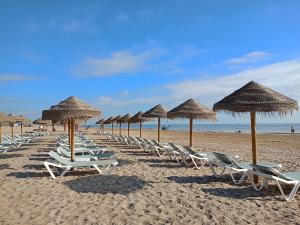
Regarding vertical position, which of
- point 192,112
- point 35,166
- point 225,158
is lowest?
point 35,166

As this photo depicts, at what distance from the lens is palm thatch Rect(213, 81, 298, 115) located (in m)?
6.25

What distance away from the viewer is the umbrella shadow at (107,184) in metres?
5.95

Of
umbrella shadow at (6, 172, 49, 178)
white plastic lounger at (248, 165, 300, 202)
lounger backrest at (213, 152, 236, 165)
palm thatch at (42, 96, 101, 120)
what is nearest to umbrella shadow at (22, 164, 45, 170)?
umbrella shadow at (6, 172, 49, 178)

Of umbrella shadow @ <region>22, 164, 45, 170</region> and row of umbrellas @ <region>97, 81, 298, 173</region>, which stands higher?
row of umbrellas @ <region>97, 81, 298, 173</region>

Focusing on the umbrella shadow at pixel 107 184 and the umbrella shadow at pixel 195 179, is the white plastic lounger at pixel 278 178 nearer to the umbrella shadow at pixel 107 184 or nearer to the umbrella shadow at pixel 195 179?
the umbrella shadow at pixel 195 179

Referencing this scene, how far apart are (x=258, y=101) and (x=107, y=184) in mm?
3061

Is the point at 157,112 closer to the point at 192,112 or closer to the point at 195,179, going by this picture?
the point at 192,112

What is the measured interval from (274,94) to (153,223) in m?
3.51

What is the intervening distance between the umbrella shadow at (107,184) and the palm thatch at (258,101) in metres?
2.20

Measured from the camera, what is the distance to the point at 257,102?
20.6 ft

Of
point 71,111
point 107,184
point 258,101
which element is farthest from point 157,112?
point 258,101

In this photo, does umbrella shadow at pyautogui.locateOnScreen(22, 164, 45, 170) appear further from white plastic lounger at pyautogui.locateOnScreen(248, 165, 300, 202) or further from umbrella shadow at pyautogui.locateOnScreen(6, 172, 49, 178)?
white plastic lounger at pyautogui.locateOnScreen(248, 165, 300, 202)

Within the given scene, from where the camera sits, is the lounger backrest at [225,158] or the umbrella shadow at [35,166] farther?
the umbrella shadow at [35,166]

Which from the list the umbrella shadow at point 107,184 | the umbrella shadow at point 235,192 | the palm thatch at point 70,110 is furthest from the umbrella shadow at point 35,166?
the umbrella shadow at point 235,192
